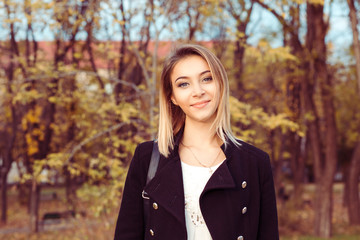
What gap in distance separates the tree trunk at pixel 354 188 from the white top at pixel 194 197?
11356 mm

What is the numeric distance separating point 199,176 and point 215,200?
16 cm

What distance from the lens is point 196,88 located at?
2.00 meters

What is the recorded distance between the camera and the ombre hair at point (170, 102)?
2.00 m

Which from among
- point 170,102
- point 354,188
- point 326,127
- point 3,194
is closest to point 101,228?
point 170,102

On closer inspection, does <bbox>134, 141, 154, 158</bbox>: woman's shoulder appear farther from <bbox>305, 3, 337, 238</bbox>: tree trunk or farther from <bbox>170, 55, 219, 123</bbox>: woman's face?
<bbox>305, 3, 337, 238</bbox>: tree trunk

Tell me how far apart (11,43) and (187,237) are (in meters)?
10.7

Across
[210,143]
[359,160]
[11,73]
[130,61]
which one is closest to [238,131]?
[210,143]

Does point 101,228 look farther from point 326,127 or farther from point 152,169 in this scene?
point 326,127

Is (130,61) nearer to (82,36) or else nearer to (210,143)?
(82,36)

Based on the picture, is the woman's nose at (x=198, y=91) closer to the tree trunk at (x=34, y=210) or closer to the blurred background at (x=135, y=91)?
the blurred background at (x=135, y=91)

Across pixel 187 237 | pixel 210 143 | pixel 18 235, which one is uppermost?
pixel 210 143

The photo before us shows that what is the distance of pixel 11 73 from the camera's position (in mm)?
12781

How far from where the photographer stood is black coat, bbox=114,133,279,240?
1.87 m

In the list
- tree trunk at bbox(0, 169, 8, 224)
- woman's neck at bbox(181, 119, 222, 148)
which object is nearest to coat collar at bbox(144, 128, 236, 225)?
woman's neck at bbox(181, 119, 222, 148)
